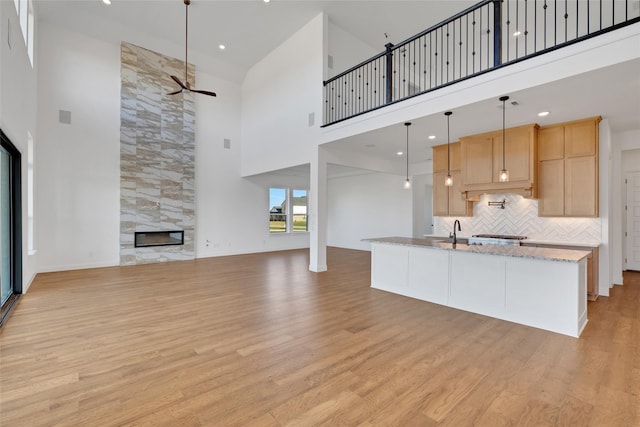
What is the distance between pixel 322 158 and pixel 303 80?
6.54ft

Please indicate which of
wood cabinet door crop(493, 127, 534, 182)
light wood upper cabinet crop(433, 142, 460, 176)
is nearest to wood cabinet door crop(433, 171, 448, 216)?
light wood upper cabinet crop(433, 142, 460, 176)

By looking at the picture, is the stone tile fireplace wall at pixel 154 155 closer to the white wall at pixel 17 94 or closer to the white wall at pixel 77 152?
the white wall at pixel 77 152

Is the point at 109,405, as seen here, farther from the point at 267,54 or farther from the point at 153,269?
the point at 267,54

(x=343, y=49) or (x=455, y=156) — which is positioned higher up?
(x=343, y=49)

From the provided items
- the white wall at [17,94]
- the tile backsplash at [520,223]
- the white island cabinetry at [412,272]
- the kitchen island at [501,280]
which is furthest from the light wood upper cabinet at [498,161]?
the white wall at [17,94]

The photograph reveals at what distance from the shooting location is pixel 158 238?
8.05 metres

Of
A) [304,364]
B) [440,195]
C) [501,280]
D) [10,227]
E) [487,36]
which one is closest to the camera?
[304,364]

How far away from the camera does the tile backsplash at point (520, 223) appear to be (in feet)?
16.7

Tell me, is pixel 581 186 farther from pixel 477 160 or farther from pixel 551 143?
pixel 477 160

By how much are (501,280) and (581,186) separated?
8.59ft

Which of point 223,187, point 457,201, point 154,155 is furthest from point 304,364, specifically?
point 223,187

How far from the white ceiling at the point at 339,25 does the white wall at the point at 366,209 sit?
1694 mm

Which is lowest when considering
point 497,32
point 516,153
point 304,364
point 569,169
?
point 304,364

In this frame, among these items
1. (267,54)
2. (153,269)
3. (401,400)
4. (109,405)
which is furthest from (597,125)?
(153,269)
